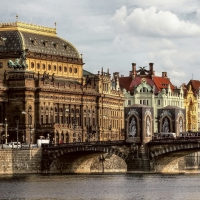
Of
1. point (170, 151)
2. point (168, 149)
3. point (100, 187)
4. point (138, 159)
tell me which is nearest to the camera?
point (100, 187)

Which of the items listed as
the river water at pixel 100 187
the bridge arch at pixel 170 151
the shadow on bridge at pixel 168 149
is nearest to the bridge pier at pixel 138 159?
the shadow on bridge at pixel 168 149

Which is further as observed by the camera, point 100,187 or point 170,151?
point 170,151

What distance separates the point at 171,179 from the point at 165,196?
36.2 metres

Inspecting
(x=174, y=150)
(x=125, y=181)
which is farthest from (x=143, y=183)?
(x=174, y=150)

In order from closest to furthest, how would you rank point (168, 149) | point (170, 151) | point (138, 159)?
1. point (170, 151)
2. point (168, 149)
3. point (138, 159)

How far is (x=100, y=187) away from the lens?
544 feet

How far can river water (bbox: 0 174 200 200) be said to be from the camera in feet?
493

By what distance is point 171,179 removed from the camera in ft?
609

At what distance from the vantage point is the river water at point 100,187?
150 meters

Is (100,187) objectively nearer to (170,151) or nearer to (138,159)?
(170,151)

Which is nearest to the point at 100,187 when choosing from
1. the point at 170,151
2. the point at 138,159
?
the point at 170,151

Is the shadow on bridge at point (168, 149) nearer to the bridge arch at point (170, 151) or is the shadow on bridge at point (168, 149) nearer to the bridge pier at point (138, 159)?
the bridge arch at point (170, 151)

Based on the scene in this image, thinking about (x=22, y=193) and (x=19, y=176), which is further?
(x=19, y=176)

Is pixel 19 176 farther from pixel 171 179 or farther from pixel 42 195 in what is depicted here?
pixel 42 195
